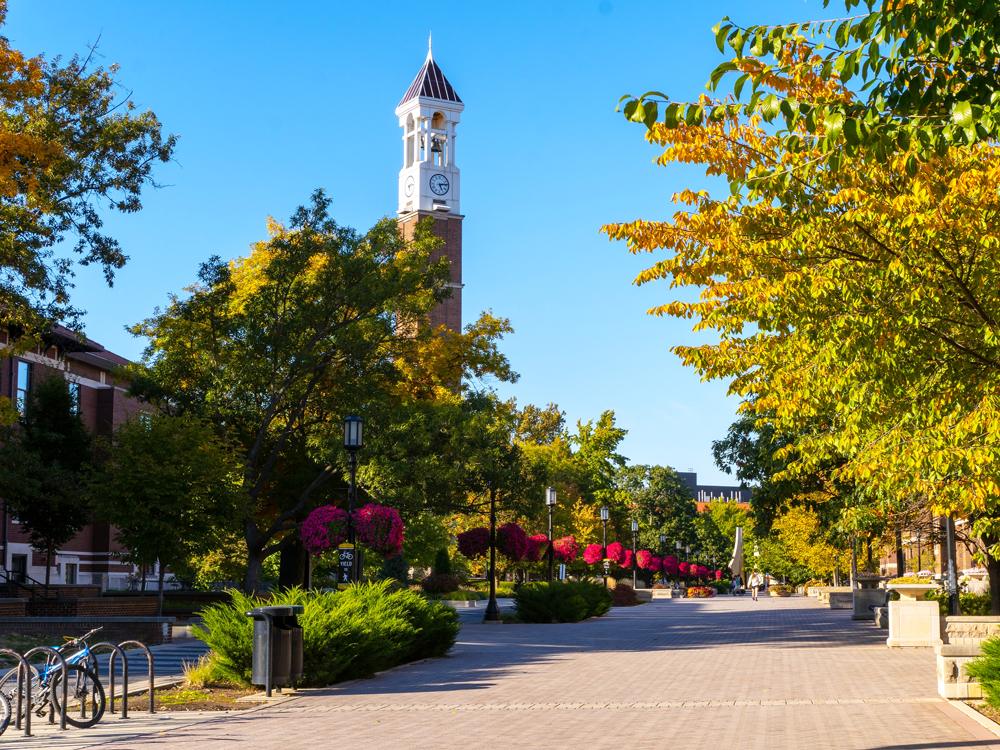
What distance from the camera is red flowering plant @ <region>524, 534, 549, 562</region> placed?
3822 centimetres

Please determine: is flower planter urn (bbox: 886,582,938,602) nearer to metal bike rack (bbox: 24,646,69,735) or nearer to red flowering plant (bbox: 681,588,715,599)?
metal bike rack (bbox: 24,646,69,735)

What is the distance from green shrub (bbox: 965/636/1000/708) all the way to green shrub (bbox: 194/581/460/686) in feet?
25.6

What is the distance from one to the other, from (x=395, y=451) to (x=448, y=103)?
76053mm

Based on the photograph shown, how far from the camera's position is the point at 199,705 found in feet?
41.2

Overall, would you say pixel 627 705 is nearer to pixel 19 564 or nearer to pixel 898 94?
pixel 898 94

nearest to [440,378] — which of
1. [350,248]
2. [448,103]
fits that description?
[350,248]

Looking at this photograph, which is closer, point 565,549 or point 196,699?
point 196,699

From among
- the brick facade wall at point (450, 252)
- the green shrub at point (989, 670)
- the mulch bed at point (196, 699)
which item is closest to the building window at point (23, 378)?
the mulch bed at point (196, 699)

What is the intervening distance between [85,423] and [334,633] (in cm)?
4207

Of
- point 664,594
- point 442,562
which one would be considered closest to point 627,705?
point 442,562

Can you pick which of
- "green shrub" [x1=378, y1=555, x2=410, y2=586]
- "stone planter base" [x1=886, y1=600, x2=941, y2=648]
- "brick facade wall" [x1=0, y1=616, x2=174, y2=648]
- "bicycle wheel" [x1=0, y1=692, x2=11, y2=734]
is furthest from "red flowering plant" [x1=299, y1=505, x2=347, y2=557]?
"green shrub" [x1=378, y1=555, x2=410, y2=586]

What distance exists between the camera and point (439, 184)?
96875 mm

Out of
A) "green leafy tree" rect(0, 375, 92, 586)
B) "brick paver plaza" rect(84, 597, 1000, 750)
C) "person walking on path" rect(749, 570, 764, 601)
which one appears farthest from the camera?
"person walking on path" rect(749, 570, 764, 601)

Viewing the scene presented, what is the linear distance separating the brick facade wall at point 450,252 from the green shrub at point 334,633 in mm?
70711
